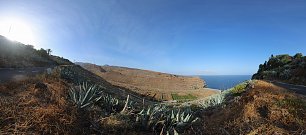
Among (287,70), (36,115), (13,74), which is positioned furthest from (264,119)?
(287,70)

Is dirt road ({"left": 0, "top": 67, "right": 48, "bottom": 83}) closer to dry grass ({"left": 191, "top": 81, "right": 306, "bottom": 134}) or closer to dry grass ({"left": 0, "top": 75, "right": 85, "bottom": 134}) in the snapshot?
dry grass ({"left": 0, "top": 75, "right": 85, "bottom": 134})

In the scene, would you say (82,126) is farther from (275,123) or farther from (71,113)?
(275,123)

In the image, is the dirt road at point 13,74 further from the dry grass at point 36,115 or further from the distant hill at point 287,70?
the distant hill at point 287,70

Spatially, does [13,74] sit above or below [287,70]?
below

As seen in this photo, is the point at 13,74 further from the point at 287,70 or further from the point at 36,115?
the point at 287,70

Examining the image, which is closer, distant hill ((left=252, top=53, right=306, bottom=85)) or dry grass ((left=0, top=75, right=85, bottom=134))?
dry grass ((left=0, top=75, right=85, bottom=134))

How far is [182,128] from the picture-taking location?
749cm

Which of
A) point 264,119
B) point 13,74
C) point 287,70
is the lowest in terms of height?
point 264,119

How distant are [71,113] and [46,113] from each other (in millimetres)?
658

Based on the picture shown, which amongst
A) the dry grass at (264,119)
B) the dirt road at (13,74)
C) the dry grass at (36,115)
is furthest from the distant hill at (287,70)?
the dry grass at (36,115)

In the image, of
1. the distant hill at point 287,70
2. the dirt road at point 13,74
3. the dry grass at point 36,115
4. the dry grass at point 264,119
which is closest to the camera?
the dry grass at point 36,115

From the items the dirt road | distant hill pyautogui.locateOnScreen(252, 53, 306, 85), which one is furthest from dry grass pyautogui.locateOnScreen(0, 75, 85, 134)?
distant hill pyautogui.locateOnScreen(252, 53, 306, 85)

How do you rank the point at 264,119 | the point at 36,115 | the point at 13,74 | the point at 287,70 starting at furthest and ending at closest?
the point at 287,70
the point at 13,74
the point at 264,119
the point at 36,115

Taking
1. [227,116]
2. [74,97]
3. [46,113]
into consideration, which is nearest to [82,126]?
[46,113]
